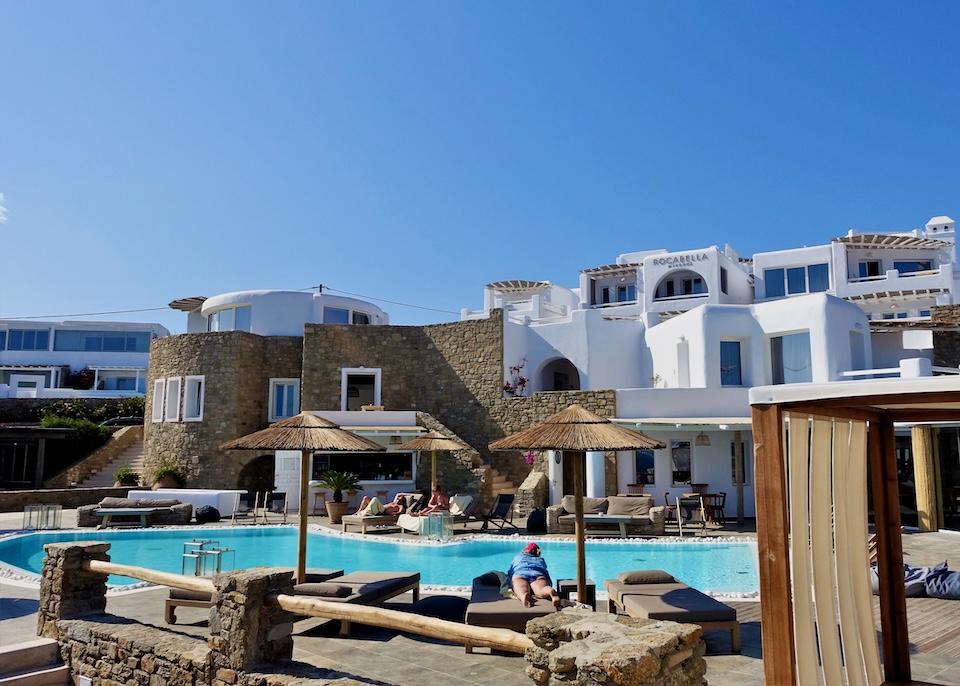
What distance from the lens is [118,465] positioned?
27609mm

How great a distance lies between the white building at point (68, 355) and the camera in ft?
143

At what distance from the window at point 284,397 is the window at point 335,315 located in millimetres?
3232

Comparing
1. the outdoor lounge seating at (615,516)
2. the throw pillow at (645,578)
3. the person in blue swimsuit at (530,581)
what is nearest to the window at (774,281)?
the outdoor lounge seating at (615,516)

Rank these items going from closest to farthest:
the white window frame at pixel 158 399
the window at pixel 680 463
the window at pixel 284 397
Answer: the window at pixel 680 463
the white window frame at pixel 158 399
the window at pixel 284 397

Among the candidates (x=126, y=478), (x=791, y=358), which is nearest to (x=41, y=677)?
(x=791, y=358)

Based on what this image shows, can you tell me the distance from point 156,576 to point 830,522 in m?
5.60

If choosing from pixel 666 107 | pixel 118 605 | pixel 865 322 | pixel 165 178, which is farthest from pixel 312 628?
pixel 865 322

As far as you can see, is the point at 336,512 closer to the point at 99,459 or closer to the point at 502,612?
the point at 502,612

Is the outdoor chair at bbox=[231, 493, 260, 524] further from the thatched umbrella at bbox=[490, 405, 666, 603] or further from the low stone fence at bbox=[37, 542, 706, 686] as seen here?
the thatched umbrella at bbox=[490, 405, 666, 603]

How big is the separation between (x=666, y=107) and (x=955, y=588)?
454 inches

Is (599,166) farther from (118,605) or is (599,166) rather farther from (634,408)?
Result: (118,605)

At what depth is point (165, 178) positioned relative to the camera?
15398 millimetres

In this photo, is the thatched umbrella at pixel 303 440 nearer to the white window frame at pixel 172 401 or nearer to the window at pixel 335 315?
the white window frame at pixel 172 401

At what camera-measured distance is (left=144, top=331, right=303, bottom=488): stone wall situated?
25578 mm
